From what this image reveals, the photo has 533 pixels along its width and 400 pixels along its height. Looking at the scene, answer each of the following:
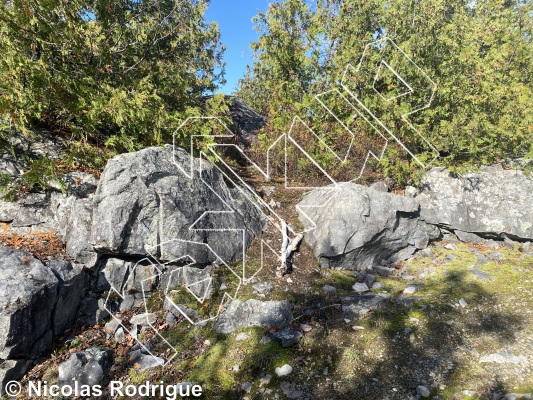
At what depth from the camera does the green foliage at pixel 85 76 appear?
586 centimetres

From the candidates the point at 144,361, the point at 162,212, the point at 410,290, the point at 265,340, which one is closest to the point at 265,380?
the point at 265,340

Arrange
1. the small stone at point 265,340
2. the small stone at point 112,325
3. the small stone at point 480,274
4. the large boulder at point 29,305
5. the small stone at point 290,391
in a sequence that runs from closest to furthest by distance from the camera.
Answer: the small stone at point 290,391
the large boulder at point 29,305
the small stone at point 265,340
the small stone at point 112,325
the small stone at point 480,274

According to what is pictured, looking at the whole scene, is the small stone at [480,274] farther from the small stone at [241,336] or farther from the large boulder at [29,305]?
the large boulder at [29,305]

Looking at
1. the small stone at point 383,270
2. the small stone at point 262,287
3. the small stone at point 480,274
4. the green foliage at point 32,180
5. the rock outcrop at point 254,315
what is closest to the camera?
the rock outcrop at point 254,315

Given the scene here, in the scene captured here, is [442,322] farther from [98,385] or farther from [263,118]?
[263,118]

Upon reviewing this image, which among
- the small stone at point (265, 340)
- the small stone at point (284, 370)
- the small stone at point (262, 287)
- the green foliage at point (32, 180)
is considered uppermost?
the green foliage at point (32, 180)

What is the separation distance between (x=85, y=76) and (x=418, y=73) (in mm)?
7981

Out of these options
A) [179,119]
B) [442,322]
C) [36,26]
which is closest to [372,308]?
[442,322]

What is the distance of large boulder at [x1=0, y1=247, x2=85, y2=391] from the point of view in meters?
4.36

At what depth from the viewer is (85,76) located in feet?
22.9

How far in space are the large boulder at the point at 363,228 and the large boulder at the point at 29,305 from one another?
15.3 feet

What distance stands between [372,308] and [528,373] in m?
2.09

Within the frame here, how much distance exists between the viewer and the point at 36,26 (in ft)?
20.6

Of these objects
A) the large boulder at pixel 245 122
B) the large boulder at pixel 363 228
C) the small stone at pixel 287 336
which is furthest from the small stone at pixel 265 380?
the large boulder at pixel 245 122
